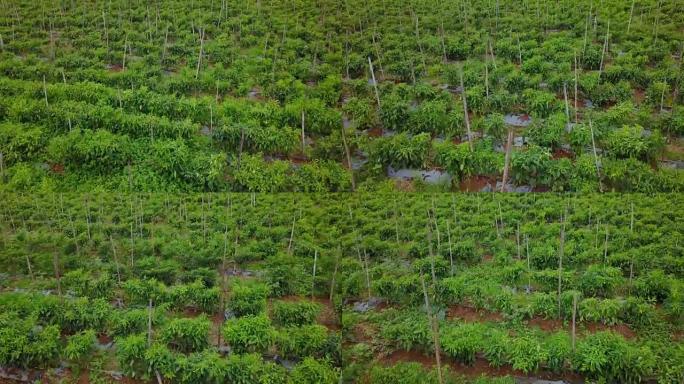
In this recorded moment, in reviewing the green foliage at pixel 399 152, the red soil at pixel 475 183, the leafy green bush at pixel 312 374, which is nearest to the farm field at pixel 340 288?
the leafy green bush at pixel 312 374

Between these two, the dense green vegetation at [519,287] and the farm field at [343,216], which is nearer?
the dense green vegetation at [519,287]

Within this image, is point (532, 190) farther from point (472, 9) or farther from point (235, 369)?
point (472, 9)

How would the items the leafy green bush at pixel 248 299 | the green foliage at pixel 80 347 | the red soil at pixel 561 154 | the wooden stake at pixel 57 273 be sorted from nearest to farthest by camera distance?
the green foliage at pixel 80 347 → the leafy green bush at pixel 248 299 → the wooden stake at pixel 57 273 → the red soil at pixel 561 154

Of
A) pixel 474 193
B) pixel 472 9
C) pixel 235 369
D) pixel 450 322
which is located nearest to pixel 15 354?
pixel 235 369

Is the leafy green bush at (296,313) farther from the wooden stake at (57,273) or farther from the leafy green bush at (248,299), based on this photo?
the wooden stake at (57,273)

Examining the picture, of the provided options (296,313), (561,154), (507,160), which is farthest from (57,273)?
(561,154)

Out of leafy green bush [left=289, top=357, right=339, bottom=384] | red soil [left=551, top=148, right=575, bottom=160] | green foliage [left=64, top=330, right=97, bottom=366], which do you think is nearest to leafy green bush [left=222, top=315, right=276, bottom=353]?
leafy green bush [left=289, top=357, right=339, bottom=384]
